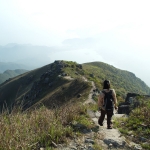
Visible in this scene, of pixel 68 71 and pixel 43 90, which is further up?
pixel 68 71

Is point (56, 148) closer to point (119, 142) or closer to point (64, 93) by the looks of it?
point (119, 142)

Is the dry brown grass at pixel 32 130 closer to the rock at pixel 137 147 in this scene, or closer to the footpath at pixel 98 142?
the footpath at pixel 98 142

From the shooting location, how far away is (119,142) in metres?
7.15

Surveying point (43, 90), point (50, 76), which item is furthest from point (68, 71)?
point (43, 90)

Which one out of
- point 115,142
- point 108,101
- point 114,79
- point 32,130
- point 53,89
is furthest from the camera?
point 114,79

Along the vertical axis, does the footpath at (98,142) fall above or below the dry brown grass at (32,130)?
below

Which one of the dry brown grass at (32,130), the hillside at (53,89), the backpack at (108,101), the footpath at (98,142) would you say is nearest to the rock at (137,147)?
the footpath at (98,142)

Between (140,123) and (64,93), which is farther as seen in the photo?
(64,93)

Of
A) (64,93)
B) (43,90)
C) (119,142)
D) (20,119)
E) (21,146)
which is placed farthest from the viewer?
(43,90)

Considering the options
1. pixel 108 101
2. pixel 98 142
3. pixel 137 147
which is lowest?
pixel 137 147

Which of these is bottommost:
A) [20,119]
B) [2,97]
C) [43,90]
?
[2,97]

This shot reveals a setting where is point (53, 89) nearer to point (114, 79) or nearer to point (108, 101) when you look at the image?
point (108, 101)

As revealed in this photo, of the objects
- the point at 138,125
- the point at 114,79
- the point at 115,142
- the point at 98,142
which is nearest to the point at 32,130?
the point at 98,142

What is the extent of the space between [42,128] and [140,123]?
4.80 meters
